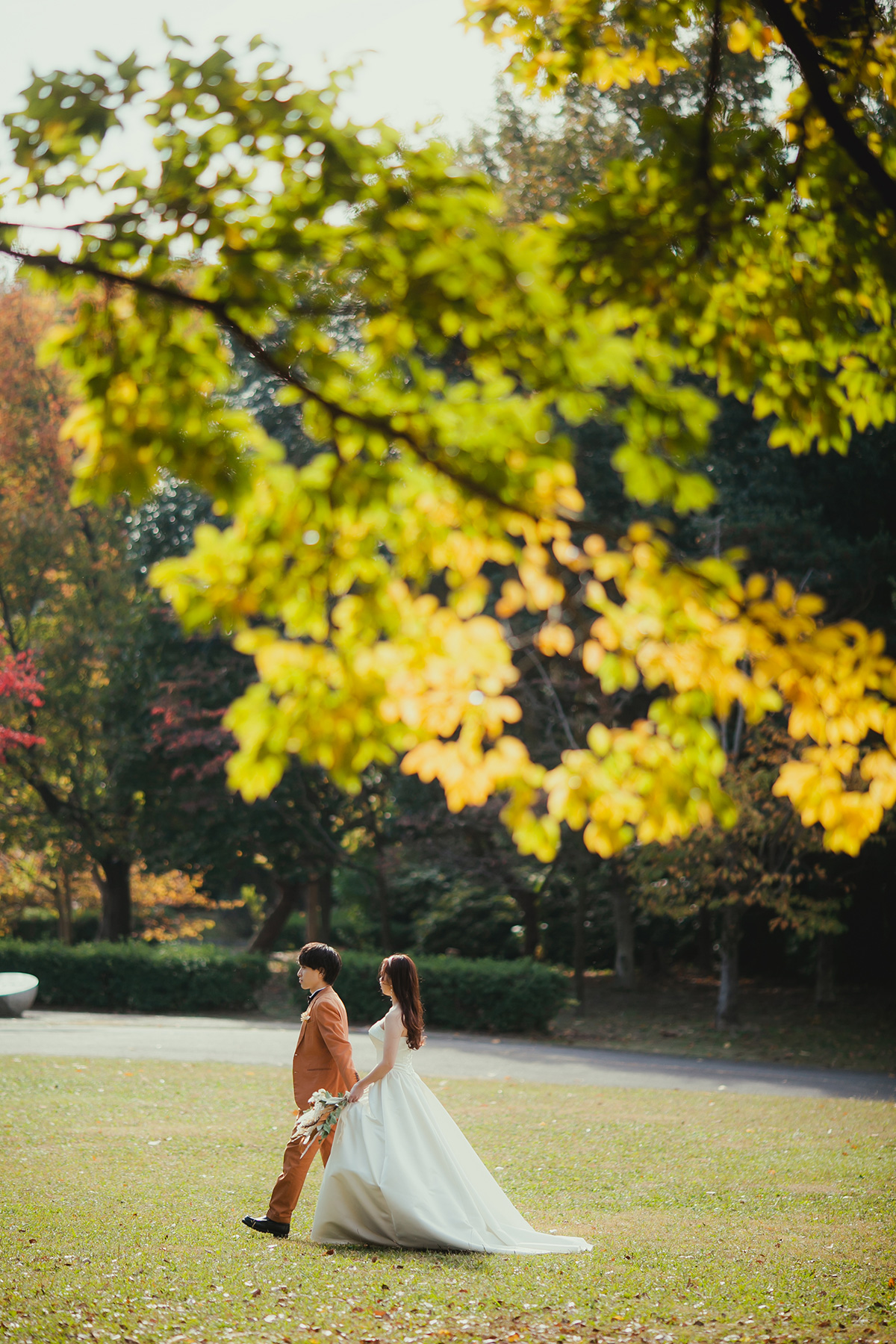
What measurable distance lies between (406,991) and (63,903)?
21984 millimetres

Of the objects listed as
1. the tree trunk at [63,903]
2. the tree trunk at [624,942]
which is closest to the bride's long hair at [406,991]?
the tree trunk at [624,942]

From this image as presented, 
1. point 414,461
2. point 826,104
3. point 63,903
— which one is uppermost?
point 826,104

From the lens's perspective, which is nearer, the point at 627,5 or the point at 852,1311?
the point at 627,5

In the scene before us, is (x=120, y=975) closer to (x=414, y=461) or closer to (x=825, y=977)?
(x=825, y=977)

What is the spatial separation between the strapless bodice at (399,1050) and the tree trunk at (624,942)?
1669 centimetres

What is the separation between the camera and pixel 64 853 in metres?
24.3

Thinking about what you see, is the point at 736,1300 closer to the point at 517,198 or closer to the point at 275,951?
the point at 517,198

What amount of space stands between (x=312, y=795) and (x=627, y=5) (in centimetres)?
1972

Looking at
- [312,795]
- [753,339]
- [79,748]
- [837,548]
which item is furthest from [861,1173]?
[79,748]

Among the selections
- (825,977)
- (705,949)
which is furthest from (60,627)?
(825,977)

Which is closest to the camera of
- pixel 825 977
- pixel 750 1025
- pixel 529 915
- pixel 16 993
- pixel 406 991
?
pixel 406 991

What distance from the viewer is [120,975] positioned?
2000 centimetres

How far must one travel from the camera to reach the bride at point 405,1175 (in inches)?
259

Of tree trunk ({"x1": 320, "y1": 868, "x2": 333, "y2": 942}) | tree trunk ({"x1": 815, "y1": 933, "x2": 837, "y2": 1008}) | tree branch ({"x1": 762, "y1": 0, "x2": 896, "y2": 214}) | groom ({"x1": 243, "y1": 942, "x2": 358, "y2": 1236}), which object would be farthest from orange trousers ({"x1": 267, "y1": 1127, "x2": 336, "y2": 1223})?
tree trunk ({"x1": 320, "y1": 868, "x2": 333, "y2": 942})
